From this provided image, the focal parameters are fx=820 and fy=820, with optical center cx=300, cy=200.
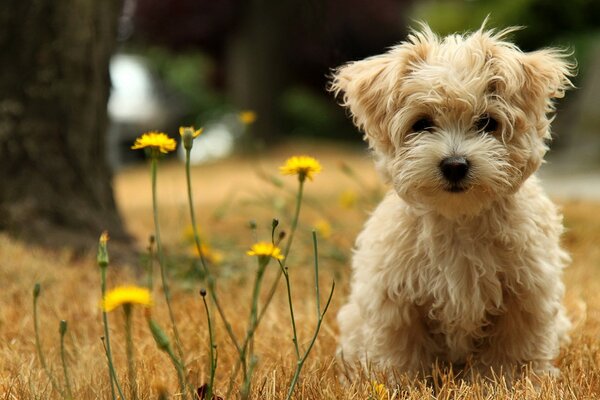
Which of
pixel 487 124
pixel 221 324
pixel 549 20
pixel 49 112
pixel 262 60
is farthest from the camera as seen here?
pixel 262 60

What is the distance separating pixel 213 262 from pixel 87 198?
96 cm

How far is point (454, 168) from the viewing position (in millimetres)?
2779

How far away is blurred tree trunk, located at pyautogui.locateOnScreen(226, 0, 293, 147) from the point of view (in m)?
14.9

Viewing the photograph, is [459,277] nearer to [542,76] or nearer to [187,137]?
[542,76]

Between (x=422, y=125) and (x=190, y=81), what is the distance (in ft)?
54.4

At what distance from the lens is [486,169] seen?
2.76 m

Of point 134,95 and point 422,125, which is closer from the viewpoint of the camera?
point 422,125

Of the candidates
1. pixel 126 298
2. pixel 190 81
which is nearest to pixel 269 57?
pixel 190 81

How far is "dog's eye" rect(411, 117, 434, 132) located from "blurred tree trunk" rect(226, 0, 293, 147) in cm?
1179

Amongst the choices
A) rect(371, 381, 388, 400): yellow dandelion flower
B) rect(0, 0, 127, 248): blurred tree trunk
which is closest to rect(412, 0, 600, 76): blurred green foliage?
rect(0, 0, 127, 248): blurred tree trunk

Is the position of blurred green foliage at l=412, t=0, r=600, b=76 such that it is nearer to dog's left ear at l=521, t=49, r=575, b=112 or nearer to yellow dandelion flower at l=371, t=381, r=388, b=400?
dog's left ear at l=521, t=49, r=575, b=112

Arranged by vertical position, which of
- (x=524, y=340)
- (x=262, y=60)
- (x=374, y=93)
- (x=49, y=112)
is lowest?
(x=262, y=60)

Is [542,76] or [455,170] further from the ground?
[542,76]

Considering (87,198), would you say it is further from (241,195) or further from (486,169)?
(241,195)
